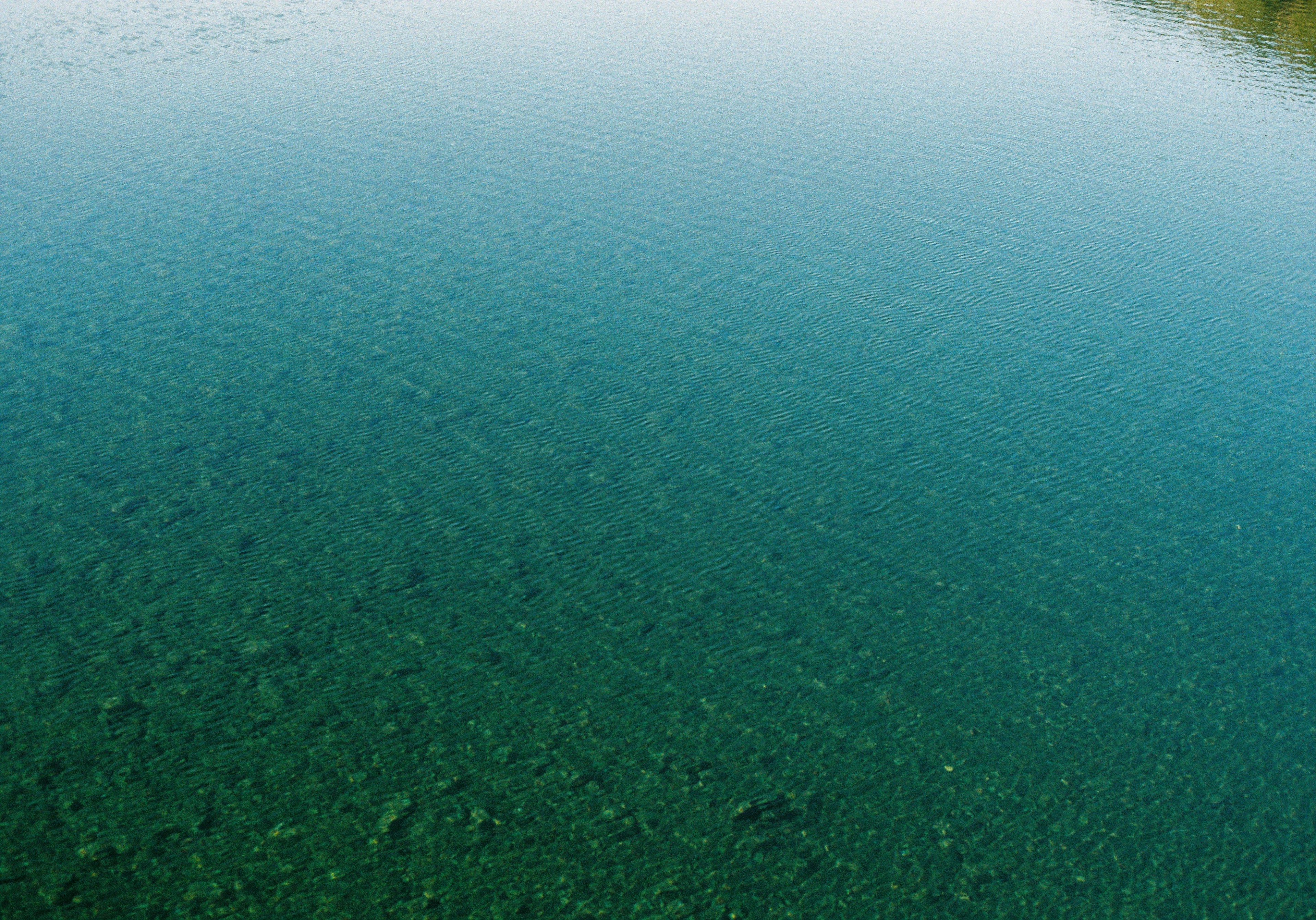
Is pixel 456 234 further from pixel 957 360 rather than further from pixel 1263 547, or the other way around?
pixel 1263 547

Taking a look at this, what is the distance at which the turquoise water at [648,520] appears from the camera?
5.37 meters

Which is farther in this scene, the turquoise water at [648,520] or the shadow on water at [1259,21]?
the shadow on water at [1259,21]

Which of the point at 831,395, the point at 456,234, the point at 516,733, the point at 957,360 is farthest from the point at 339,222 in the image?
the point at 516,733

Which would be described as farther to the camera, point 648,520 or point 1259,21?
point 1259,21

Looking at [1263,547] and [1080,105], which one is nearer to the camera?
[1263,547]

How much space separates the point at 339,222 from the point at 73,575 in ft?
20.0

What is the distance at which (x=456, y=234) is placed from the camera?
11.8 metres

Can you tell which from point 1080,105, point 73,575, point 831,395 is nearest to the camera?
point 73,575

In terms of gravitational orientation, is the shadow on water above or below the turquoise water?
below

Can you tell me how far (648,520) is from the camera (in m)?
7.64

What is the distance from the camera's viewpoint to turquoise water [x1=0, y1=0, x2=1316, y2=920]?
17.6ft

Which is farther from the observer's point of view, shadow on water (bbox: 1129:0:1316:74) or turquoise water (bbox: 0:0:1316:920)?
shadow on water (bbox: 1129:0:1316:74)

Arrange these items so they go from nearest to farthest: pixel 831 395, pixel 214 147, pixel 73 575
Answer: pixel 73 575 < pixel 831 395 < pixel 214 147

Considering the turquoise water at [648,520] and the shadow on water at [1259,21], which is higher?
the turquoise water at [648,520]
